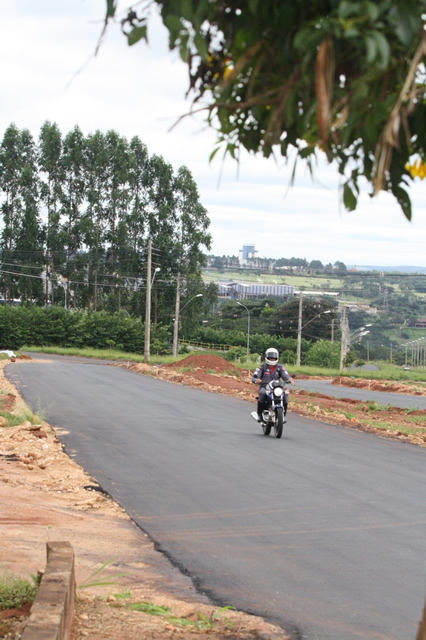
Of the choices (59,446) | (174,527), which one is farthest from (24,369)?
(174,527)

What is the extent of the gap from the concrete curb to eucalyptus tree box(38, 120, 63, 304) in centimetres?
6876

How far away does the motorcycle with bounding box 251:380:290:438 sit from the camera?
16078mm

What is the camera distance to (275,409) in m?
16.2

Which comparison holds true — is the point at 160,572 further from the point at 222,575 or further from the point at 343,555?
the point at 343,555

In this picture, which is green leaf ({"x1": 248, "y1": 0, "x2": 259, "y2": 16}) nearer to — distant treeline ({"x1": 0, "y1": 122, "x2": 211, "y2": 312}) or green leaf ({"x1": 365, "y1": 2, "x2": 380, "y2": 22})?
green leaf ({"x1": 365, "y1": 2, "x2": 380, "y2": 22})

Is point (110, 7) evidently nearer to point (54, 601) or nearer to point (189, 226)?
point (54, 601)

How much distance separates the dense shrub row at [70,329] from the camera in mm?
65625

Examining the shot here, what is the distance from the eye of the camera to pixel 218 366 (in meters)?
47.6

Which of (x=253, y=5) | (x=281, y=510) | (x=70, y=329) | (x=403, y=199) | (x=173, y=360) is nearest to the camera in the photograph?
(x=253, y=5)

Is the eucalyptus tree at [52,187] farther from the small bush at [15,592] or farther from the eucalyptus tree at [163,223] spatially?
the small bush at [15,592]

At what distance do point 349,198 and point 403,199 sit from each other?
0.26 meters

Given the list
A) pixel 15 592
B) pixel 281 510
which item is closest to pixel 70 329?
pixel 281 510

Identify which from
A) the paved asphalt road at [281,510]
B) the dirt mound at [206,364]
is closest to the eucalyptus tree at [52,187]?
the dirt mound at [206,364]

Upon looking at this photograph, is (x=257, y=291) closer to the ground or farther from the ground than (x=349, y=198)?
closer to the ground
